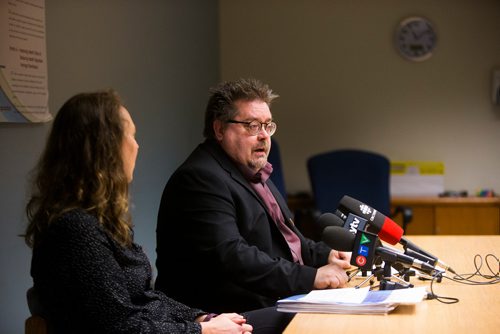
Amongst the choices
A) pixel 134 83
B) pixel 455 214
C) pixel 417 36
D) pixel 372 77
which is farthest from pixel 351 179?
pixel 134 83

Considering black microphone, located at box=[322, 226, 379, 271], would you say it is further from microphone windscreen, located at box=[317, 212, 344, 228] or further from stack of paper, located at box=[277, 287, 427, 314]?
microphone windscreen, located at box=[317, 212, 344, 228]

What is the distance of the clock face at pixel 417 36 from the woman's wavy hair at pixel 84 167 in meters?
3.90

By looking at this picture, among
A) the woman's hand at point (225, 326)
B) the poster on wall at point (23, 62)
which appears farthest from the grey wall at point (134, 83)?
the woman's hand at point (225, 326)

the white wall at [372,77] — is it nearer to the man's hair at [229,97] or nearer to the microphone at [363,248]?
the man's hair at [229,97]

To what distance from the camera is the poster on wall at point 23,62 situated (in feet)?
7.83

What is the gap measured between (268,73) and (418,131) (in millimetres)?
1246

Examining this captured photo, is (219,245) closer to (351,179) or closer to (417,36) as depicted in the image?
(351,179)

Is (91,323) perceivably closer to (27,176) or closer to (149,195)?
(27,176)

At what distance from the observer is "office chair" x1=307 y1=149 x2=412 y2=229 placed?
4.54m

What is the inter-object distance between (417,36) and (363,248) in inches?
144

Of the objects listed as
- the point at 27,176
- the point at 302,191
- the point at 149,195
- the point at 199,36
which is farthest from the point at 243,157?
the point at 302,191

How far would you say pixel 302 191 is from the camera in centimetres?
538

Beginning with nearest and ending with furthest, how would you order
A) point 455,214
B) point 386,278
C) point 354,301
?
point 354,301, point 386,278, point 455,214

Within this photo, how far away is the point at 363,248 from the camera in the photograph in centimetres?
187
